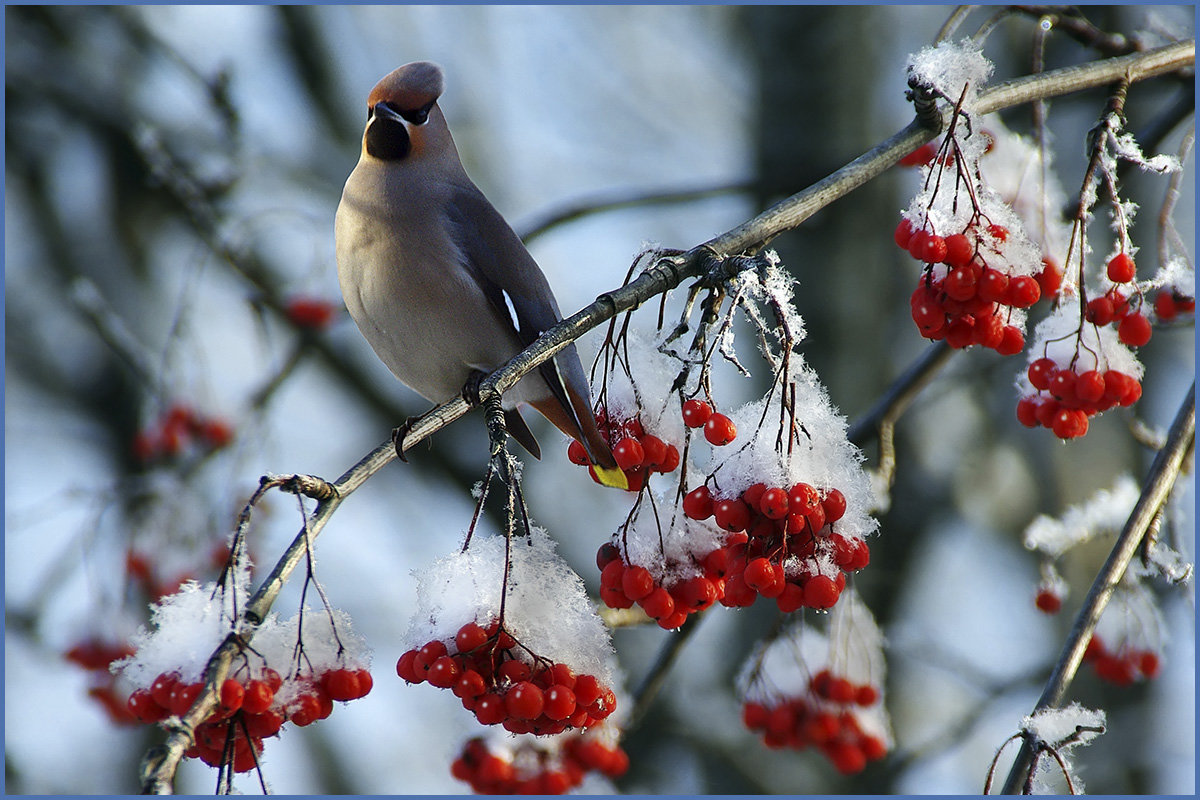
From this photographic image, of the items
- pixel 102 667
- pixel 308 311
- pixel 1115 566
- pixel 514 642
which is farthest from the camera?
pixel 308 311

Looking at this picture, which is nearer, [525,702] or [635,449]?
[525,702]

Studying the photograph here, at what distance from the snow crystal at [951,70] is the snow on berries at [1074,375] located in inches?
20.7

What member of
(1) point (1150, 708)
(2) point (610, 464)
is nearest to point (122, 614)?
(2) point (610, 464)

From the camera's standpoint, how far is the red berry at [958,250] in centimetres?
176

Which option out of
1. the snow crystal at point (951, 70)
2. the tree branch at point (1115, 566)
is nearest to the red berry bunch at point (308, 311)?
the snow crystal at point (951, 70)

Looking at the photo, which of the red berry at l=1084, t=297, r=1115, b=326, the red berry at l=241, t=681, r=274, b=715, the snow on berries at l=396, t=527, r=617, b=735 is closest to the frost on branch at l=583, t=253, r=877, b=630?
the snow on berries at l=396, t=527, r=617, b=735

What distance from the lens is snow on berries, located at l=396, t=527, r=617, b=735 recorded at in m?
1.54

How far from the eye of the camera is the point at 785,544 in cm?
155

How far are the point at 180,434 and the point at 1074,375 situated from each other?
12.3 ft

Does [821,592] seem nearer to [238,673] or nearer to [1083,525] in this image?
[238,673]

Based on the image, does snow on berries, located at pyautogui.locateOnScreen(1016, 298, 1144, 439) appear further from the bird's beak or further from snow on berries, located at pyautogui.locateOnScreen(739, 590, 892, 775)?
the bird's beak

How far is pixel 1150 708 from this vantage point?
5.25m

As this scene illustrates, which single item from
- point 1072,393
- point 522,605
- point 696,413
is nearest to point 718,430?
point 696,413

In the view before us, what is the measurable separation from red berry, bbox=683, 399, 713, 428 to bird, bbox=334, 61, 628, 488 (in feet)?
2.41
